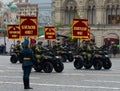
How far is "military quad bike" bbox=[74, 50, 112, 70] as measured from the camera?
31.2 meters

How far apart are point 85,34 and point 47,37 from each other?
29.2 feet

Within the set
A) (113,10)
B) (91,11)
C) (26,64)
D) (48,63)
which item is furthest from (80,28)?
(91,11)

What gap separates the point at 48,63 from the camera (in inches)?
1112

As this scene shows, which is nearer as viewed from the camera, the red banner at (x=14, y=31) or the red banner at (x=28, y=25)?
the red banner at (x=28, y=25)

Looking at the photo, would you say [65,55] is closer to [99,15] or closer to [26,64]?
[26,64]

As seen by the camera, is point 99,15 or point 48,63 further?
point 99,15

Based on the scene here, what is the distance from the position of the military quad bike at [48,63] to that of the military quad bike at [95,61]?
3218 millimetres

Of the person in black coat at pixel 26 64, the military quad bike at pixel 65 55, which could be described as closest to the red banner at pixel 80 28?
the military quad bike at pixel 65 55

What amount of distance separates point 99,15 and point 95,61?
54.0 m

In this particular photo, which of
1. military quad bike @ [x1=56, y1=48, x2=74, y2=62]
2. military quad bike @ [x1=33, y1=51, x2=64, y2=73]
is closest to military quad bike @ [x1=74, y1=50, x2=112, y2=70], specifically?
military quad bike @ [x1=33, y1=51, x2=64, y2=73]

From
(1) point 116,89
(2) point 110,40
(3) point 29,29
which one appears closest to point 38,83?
(1) point 116,89

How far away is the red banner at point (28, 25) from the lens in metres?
36.9

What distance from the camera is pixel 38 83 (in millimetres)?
22047

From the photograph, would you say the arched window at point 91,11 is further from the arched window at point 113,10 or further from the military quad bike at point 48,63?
the military quad bike at point 48,63
